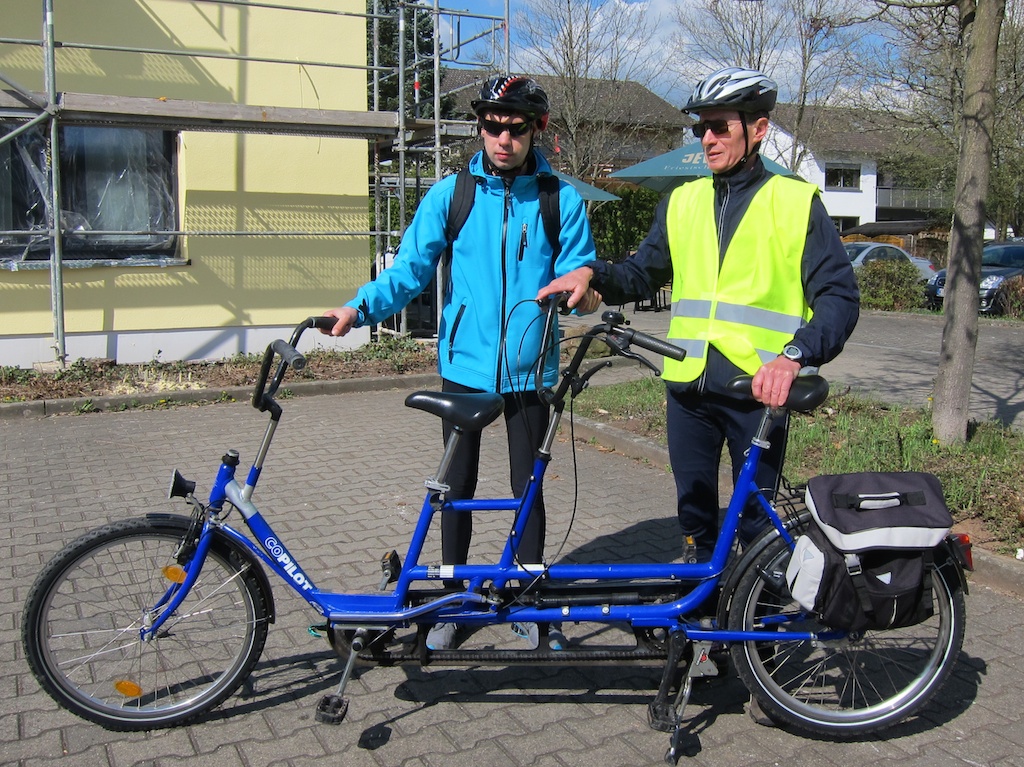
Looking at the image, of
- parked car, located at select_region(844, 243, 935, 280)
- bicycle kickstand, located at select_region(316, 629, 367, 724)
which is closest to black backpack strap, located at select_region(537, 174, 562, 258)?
bicycle kickstand, located at select_region(316, 629, 367, 724)

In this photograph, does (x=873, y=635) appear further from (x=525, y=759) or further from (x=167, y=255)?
(x=167, y=255)

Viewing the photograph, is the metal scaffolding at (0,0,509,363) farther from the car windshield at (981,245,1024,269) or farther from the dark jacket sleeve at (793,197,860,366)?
the car windshield at (981,245,1024,269)

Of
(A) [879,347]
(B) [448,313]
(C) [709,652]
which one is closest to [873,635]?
(C) [709,652]

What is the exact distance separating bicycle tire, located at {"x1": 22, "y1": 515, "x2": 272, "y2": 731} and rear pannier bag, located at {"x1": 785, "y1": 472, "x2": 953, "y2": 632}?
1.83m

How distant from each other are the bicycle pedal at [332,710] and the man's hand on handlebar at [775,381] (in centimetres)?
166

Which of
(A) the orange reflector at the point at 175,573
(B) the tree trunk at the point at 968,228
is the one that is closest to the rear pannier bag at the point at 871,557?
(A) the orange reflector at the point at 175,573

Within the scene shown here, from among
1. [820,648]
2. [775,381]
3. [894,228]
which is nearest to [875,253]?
[894,228]

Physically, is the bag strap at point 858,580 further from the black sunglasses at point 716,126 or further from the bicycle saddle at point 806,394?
the black sunglasses at point 716,126

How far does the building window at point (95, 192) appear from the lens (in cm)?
992

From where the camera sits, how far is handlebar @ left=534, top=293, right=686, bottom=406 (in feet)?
10.1

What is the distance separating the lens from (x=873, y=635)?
134 inches

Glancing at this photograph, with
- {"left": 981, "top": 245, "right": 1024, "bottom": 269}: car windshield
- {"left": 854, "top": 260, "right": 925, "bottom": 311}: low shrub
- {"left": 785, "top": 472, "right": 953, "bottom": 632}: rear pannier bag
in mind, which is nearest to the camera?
{"left": 785, "top": 472, "right": 953, "bottom": 632}: rear pannier bag

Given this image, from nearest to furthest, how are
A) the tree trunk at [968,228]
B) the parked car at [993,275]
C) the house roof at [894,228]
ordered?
the tree trunk at [968,228] → the parked car at [993,275] → the house roof at [894,228]

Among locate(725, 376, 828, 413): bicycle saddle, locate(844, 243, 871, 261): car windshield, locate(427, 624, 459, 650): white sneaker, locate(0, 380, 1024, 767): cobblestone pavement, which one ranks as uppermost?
locate(844, 243, 871, 261): car windshield
